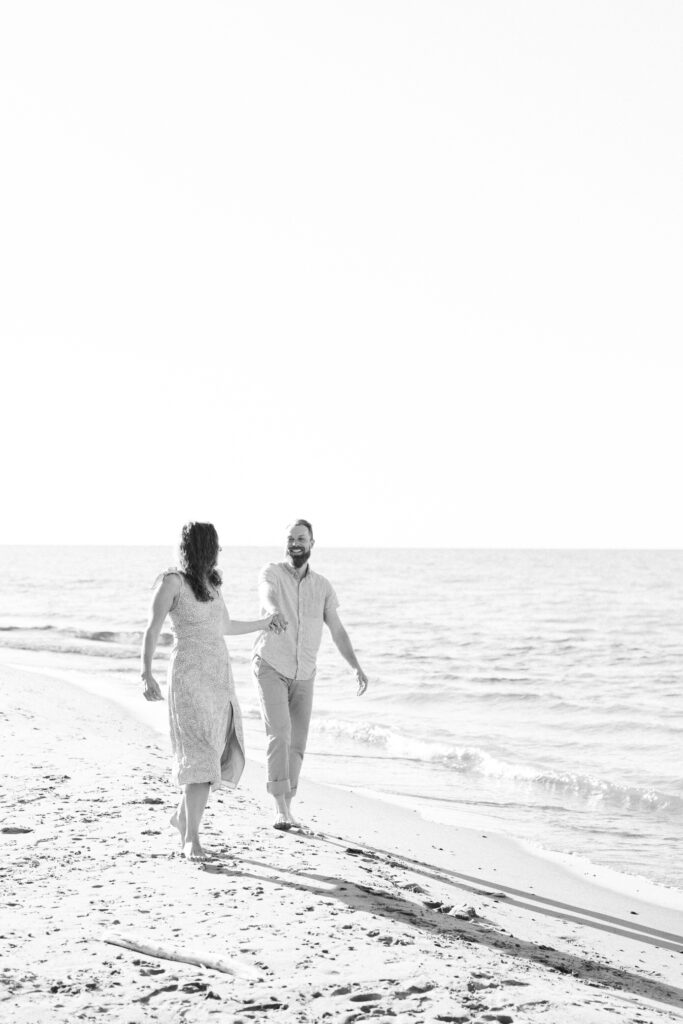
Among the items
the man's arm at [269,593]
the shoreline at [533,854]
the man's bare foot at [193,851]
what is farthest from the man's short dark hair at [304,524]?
the shoreline at [533,854]

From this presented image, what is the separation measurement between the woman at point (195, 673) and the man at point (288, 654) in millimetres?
954

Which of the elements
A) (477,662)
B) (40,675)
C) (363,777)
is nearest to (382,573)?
(477,662)

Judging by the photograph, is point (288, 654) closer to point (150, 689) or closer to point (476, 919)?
point (150, 689)

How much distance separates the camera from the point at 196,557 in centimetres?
550

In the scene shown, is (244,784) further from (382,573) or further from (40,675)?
(382,573)

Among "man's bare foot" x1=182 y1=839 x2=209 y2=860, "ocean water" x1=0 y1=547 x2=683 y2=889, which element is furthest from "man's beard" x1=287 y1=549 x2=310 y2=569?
"ocean water" x1=0 y1=547 x2=683 y2=889

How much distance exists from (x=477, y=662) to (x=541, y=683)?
3080 millimetres

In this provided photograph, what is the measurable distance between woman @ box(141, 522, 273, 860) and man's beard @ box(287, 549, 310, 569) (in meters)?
1.01

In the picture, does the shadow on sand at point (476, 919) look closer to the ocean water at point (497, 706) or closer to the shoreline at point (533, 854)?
the shoreline at point (533, 854)

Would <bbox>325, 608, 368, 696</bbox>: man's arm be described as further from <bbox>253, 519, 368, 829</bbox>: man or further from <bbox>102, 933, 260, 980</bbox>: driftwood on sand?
<bbox>102, 933, 260, 980</bbox>: driftwood on sand

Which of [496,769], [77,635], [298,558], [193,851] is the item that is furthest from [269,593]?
[77,635]

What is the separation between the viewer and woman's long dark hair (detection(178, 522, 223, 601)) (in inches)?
217

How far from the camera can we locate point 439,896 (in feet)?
17.9

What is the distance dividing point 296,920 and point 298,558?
2.54 metres
